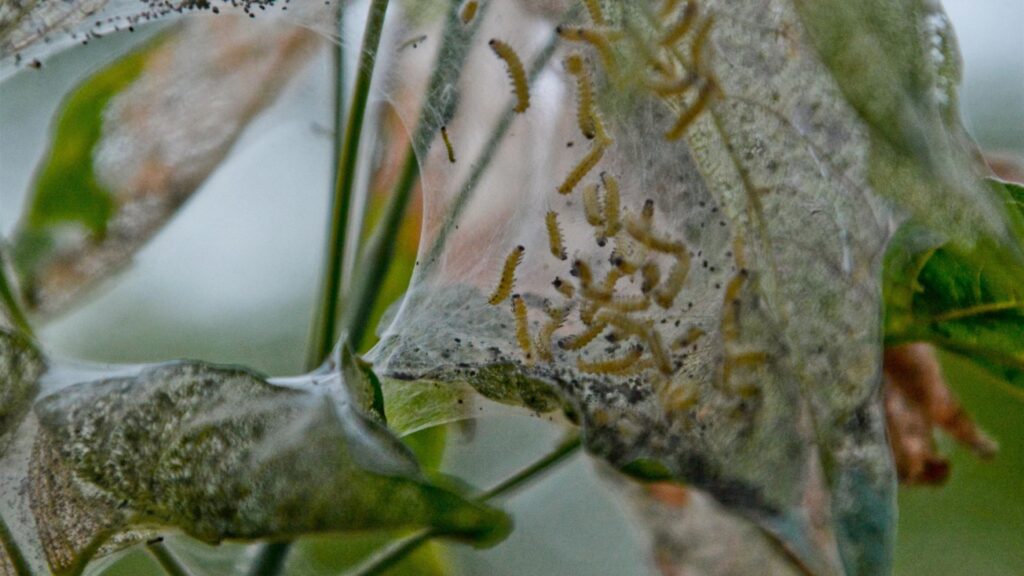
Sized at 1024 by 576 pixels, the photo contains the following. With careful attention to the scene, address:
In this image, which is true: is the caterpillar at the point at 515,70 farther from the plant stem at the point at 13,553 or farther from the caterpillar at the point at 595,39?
the plant stem at the point at 13,553

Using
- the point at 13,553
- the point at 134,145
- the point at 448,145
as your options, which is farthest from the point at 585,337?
the point at 134,145

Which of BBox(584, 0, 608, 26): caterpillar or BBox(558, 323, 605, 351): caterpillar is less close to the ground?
BBox(584, 0, 608, 26): caterpillar

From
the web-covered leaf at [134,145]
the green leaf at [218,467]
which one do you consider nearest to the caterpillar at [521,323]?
the green leaf at [218,467]

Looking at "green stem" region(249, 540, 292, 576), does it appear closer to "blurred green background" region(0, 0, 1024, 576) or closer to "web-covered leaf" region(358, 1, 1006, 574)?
"web-covered leaf" region(358, 1, 1006, 574)

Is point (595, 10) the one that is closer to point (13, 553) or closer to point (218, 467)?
point (218, 467)

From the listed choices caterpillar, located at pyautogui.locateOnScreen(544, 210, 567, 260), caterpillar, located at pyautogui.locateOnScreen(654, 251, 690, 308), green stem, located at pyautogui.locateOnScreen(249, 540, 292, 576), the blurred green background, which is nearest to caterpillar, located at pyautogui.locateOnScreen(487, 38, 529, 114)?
caterpillar, located at pyautogui.locateOnScreen(544, 210, 567, 260)

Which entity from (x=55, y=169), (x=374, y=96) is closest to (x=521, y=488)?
(x=374, y=96)
